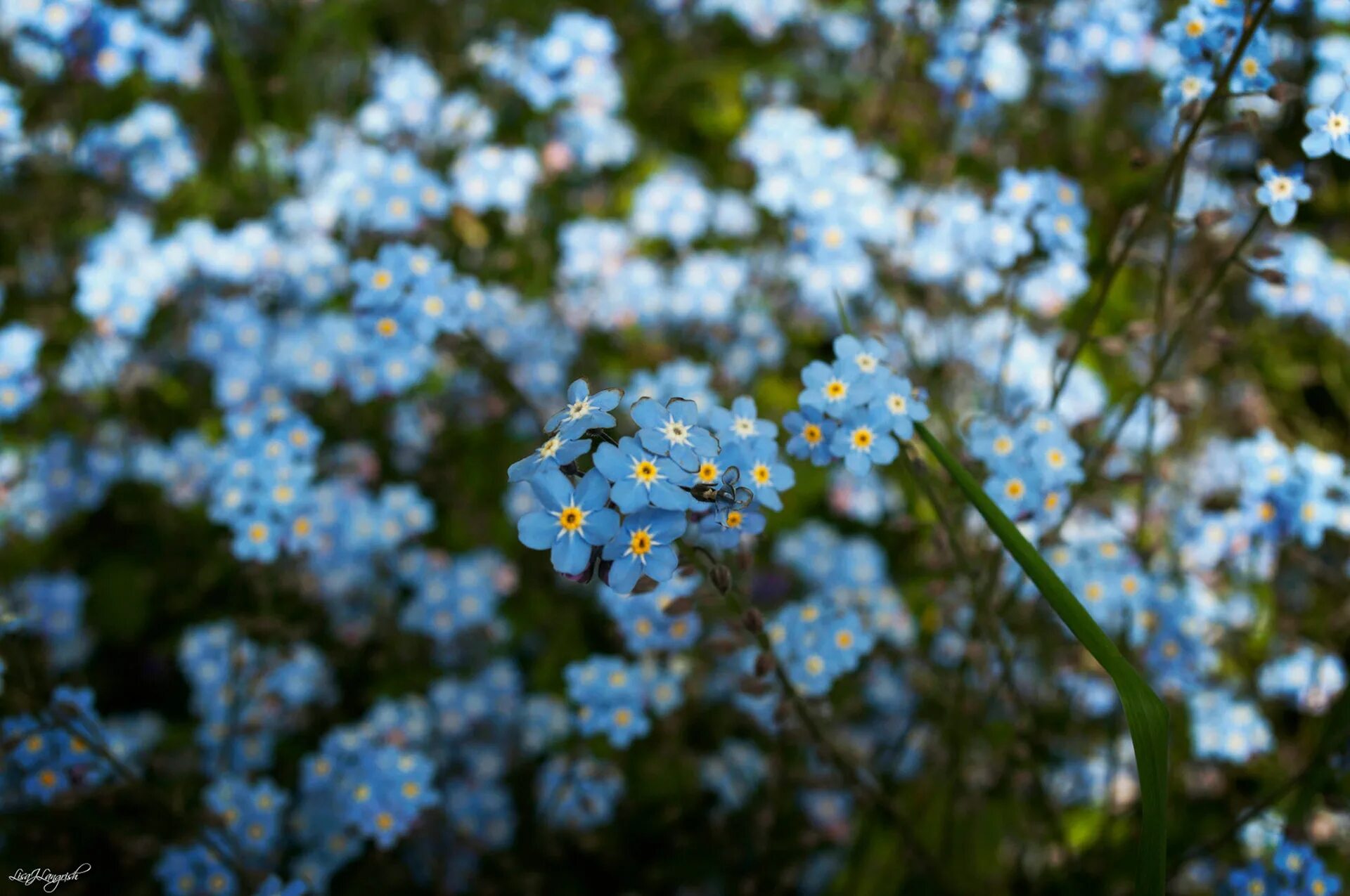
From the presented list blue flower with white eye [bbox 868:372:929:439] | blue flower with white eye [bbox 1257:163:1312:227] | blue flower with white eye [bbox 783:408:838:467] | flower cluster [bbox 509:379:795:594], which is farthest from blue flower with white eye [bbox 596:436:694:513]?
blue flower with white eye [bbox 1257:163:1312:227]

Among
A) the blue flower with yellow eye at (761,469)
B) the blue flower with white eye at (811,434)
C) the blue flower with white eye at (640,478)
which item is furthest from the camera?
the blue flower with white eye at (811,434)

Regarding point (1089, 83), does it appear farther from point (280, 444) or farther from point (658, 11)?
point (280, 444)

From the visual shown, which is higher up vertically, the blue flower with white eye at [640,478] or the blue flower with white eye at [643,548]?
the blue flower with white eye at [640,478]

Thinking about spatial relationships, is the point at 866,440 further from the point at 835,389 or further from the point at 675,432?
the point at 675,432

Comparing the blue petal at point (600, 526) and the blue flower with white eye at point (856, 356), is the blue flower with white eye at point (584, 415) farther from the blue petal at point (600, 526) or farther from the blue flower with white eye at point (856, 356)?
the blue flower with white eye at point (856, 356)

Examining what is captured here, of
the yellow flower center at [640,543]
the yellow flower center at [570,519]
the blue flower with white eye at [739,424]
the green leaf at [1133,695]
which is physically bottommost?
the green leaf at [1133,695]

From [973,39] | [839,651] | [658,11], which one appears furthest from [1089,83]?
[839,651]

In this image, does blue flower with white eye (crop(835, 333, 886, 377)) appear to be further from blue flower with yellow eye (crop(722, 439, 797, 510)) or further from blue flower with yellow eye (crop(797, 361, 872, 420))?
blue flower with yellow eye (crop(722, 439, 797, 510))

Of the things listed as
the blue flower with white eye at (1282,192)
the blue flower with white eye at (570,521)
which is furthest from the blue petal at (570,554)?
the blue flower with white eye at (1282,192)
